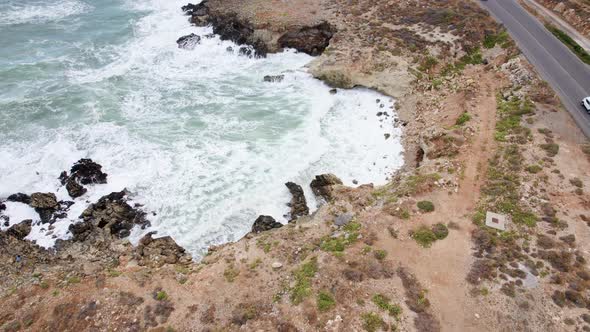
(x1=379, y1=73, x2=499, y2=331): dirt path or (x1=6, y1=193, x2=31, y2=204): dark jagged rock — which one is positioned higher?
(x1=379, y1=73, x2=499, y2=331): dirt path

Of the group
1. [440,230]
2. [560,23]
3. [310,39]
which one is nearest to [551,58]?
[560,23]

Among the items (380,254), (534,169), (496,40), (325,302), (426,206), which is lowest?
(325,302)

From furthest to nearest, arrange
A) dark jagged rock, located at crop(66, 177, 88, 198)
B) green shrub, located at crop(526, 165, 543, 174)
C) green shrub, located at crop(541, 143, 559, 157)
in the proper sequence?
dark jagged rock, located at crop(66, 177, 88, 198) → green shrub, located at crop(541, 143, 559, 157) → green shrub, located at crop(526, 165, 543, 174)

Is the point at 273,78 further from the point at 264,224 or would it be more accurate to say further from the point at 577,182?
the point at 577,182

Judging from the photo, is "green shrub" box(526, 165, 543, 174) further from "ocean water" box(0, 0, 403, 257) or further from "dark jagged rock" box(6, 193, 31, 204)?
"dark jagged rock" box(6, 193, 31, 204)

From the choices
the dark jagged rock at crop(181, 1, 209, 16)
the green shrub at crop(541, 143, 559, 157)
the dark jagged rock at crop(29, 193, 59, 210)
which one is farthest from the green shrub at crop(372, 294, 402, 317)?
the dark jagged rock at crop(181, 1, 209, 16)

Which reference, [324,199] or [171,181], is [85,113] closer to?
[171,181]

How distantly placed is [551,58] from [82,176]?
48462 millimetres

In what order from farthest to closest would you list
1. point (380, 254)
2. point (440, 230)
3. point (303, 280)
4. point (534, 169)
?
point (534, 169), point (440, 230), point (380, 254), point (303, 280)

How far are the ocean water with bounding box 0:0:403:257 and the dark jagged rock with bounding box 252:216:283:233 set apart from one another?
120 cm

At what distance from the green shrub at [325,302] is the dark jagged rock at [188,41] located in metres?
44.2

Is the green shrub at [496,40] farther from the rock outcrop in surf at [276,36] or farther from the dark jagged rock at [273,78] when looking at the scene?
the dark jagged rock at [273,78]

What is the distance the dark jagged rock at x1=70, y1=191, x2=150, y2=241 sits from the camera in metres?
29.4

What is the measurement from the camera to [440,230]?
24.5m
